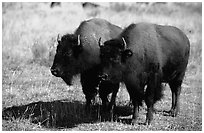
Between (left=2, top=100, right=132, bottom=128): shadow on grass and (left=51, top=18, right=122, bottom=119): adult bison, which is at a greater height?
(left=51, top=18, right=122, bottom=119): adult bison

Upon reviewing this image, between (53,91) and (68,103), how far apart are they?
3.54 feet

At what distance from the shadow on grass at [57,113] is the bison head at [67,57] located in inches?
31.7

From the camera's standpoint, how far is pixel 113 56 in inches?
274

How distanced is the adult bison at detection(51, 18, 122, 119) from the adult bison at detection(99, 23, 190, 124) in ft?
2.04

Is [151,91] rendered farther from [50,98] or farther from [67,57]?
[50,98]

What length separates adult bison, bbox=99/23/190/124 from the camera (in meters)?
6.99

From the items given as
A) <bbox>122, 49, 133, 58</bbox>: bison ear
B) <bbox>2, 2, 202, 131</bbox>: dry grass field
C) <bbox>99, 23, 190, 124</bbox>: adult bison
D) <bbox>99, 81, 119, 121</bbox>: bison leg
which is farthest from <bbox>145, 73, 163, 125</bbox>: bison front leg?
<bbox>99, 81, 119, 121</bbox>: bison leg

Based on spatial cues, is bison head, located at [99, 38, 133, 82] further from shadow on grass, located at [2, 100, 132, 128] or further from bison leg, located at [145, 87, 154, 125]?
shadow on grass, located at [2, 100, 132, 128]

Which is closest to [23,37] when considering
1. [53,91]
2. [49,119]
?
[53,91]

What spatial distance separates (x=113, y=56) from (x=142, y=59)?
58 cm

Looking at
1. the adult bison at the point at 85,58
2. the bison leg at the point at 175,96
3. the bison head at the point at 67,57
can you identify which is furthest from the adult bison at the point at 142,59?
the bison head at the point at 67,57

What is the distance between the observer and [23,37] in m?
16.8

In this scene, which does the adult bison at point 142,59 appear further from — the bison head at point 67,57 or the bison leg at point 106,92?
the bison head at point 67,57

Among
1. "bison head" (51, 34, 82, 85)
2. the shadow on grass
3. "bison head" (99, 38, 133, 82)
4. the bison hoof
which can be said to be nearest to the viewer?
"bison head" (99, 38, 133, 82)
